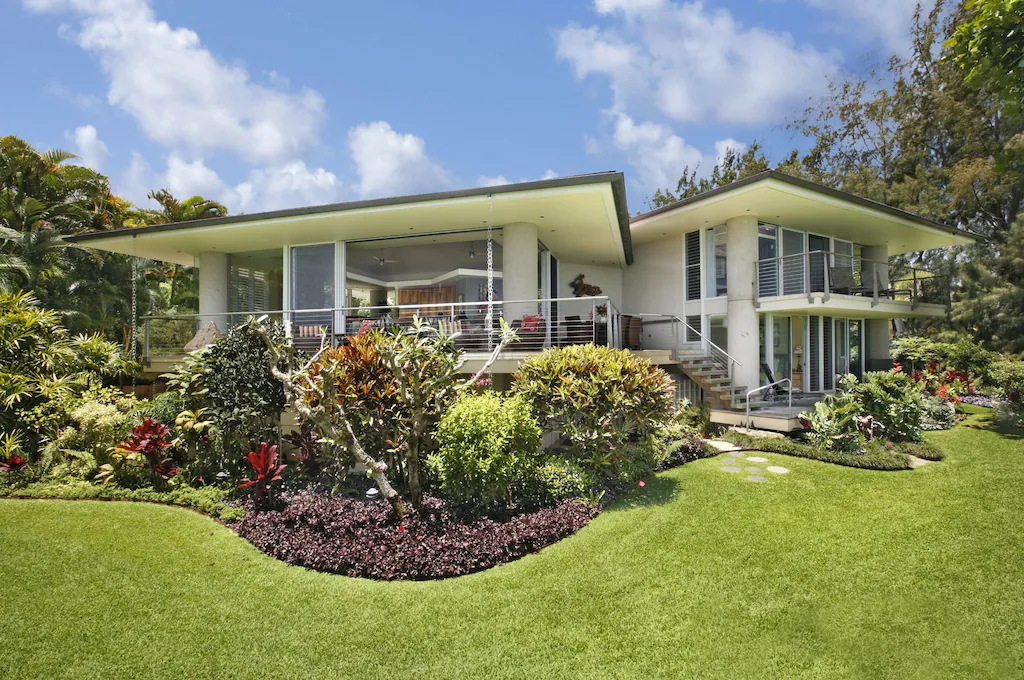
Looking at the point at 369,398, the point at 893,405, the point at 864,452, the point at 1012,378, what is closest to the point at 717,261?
the point at 893,405

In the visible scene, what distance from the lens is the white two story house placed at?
10875 mm

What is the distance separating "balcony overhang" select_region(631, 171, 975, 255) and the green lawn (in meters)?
7.31

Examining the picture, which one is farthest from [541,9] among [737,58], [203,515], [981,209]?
[981,209]

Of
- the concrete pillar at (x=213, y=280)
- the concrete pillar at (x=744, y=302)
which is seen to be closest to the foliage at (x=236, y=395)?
the concrete pillar at (x=213, y=280)

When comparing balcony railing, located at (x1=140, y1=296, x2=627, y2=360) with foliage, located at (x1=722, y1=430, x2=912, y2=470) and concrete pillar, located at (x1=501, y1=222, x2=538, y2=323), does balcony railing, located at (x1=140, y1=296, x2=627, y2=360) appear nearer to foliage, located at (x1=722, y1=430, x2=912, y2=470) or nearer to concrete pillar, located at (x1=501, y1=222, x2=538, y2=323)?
concrete pillar, located at (x1=501, y1=222, x2=538, y2=323)

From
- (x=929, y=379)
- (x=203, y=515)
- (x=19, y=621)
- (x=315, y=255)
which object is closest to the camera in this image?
(x=19, y=621)

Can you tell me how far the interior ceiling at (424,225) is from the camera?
10016 mm

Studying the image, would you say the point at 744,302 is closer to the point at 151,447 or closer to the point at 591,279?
the point at 591,279

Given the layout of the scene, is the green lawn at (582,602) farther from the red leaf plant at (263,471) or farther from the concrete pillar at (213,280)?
the concrete pillar at (213,280)

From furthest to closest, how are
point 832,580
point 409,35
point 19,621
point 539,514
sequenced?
point 409,35 → point 539,514 → point 832,580 → point 19,621

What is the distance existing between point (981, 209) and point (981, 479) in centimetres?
2380

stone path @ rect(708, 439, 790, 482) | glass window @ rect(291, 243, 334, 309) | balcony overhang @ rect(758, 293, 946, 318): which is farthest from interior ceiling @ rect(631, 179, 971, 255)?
glass window @ rect(291, 243, 334, 309)

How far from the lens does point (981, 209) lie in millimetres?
23812

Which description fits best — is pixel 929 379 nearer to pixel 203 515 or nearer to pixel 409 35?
pixel 409 35
